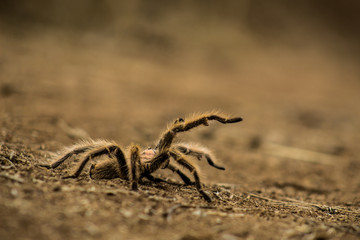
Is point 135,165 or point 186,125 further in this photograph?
point 186,125

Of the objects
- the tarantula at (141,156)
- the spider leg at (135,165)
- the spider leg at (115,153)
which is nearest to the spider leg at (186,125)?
the tarantula at (141,156)

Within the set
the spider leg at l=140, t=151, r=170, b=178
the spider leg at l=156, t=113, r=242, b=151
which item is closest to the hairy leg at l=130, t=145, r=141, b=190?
the spider leg at l=140, t=151, r=170, b=178

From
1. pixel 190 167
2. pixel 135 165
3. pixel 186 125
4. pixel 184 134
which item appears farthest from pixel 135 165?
pixel 184 134

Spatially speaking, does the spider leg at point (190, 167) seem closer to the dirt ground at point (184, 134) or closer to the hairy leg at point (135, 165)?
the dirt ground at point (184, 134)

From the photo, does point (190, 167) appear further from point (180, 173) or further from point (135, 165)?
point (135, 165)

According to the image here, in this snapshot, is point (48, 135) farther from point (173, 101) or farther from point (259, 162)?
point (173, 101)
